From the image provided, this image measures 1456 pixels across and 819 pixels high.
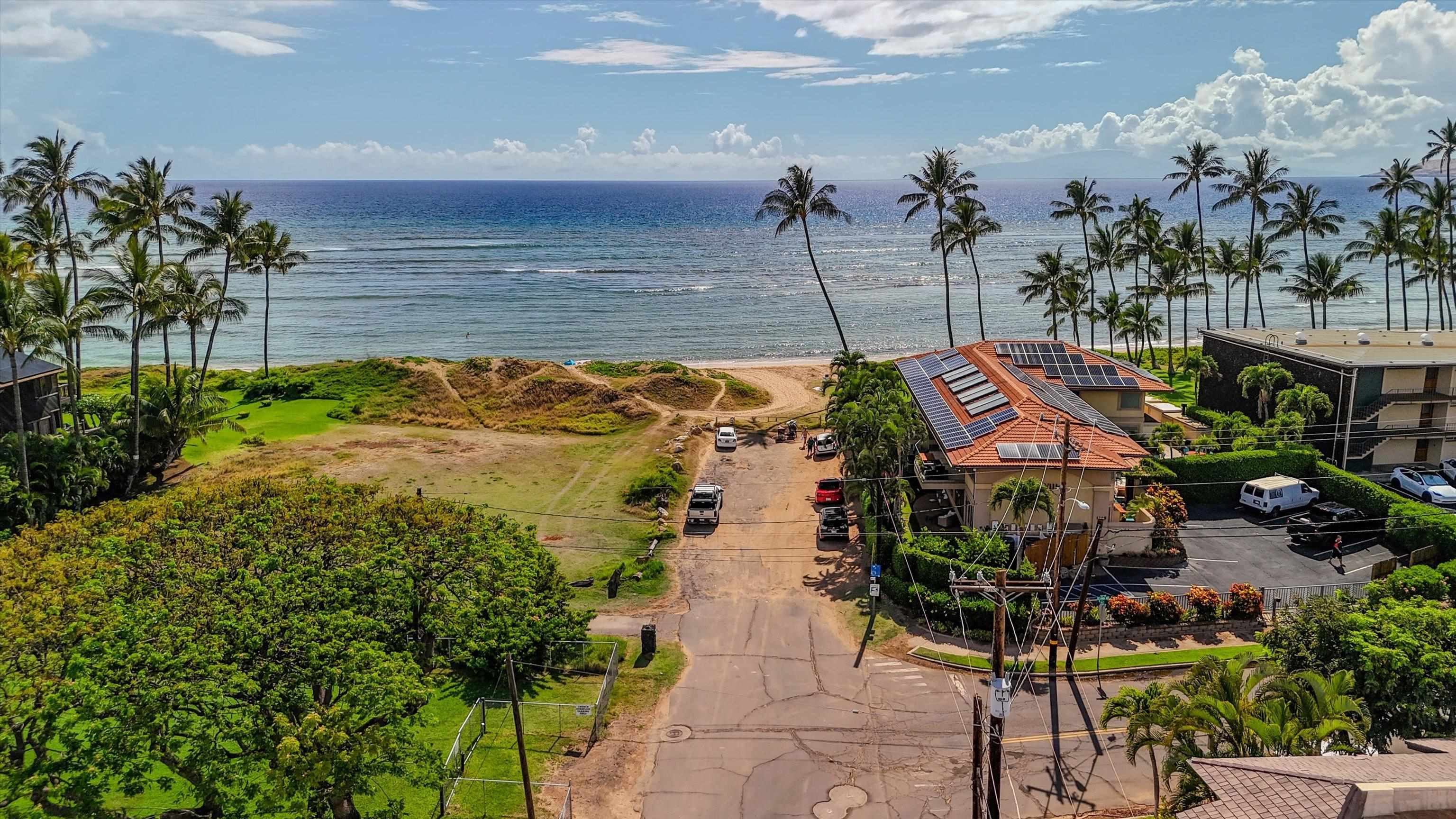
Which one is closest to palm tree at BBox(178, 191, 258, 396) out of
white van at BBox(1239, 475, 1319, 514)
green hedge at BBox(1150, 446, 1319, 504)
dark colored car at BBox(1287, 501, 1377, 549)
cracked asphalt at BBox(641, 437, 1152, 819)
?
cracked asphalt at BBox(641, 437, 1152, 819)

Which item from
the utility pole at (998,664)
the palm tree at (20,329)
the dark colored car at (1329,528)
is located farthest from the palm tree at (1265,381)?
the palm tree at (20,329)

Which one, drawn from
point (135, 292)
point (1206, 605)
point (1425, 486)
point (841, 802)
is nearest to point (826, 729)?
point (841, 802)

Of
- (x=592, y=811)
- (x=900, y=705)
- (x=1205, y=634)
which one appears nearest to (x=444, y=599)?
(x=592, y=811)

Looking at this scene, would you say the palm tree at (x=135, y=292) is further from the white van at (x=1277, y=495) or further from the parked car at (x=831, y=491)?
the white van at (x=1277, y=495)

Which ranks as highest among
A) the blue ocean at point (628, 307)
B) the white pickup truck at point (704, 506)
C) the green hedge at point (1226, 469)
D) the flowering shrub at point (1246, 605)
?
the blue ocean at point (628, 307)

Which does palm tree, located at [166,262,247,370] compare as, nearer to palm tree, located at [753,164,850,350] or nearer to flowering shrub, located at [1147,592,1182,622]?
palm tree, located at [753,164,850,350]
